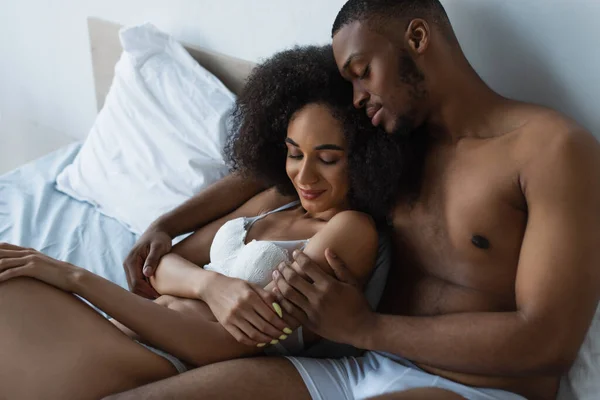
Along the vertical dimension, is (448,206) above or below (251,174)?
above

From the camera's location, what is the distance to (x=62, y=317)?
121 centimetres

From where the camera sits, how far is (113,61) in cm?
235

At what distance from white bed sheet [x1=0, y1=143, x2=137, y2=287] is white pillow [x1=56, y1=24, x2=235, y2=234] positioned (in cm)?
4

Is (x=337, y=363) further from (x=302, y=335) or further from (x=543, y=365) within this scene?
(x=543, y=365)

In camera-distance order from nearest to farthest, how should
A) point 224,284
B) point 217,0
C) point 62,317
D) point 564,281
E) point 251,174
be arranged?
1. point 564,281
2. point 62,317
3. point 224,284
4. point 251,174
5. point 217,0

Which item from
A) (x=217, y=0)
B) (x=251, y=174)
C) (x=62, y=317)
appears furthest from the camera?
(x=217, y=0)

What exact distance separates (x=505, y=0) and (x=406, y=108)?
12.9 inches

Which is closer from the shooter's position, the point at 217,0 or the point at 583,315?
the point at 583,315

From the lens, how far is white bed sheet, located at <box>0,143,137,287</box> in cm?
175

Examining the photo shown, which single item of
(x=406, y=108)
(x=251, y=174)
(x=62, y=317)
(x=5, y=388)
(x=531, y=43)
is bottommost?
(x=5, y=388)

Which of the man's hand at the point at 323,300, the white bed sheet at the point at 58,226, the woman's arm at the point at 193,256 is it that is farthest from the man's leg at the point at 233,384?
the white bed sheet at the point at 58,226

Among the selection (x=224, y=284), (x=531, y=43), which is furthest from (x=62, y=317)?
(x=531, y=43)

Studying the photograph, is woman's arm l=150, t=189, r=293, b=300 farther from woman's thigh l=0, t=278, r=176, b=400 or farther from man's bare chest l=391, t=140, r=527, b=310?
man's bare chest l=391, t=140, r=527, b=310

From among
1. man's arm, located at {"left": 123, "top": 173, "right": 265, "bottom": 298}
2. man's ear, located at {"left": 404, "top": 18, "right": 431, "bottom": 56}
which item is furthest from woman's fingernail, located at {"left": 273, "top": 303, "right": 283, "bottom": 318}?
man's ear, located at {"left": 404, "top": 18, "right": 431, "bottom": 56}
